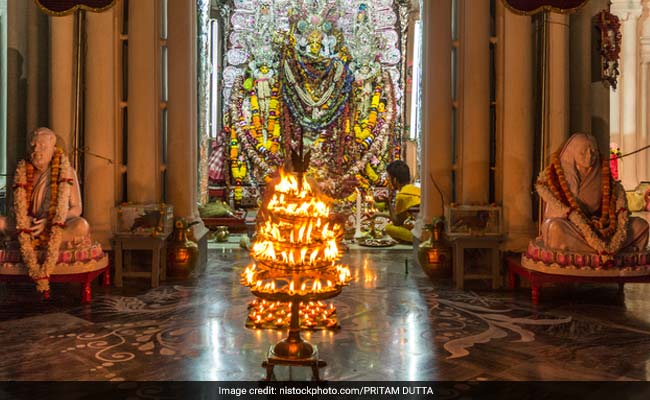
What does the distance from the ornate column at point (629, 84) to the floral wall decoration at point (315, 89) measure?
18.0ft

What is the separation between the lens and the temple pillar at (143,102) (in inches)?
325

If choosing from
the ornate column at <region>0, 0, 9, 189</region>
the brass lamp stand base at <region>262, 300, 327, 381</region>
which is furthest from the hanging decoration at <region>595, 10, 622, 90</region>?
the ornate column at <region>0, 0, 9, 189</region>

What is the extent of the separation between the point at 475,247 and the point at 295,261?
12.1 ft

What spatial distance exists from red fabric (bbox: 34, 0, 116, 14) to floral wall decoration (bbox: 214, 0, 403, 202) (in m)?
9.59

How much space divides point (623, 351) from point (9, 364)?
451cm

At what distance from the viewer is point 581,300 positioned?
7.10 meters

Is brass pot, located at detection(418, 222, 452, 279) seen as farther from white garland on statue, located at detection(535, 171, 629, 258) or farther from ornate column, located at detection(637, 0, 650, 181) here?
ornate column, located at detection(637, 0, 650, 181)

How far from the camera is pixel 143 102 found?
27.3 ft

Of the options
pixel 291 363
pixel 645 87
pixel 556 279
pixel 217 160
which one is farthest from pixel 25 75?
pixel 645 87

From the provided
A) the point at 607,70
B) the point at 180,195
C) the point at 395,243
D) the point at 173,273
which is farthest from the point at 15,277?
the point at 607,70

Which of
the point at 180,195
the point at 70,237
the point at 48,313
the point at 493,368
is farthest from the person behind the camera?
the point at 180,195

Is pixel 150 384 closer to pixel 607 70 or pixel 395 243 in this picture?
pixel 607 70

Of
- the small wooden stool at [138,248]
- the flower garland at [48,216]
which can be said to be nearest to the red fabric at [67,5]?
the flower garland at [48,216]

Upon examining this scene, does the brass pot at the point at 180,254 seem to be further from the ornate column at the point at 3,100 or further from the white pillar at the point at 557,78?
the ornate column at the point at 3,100
